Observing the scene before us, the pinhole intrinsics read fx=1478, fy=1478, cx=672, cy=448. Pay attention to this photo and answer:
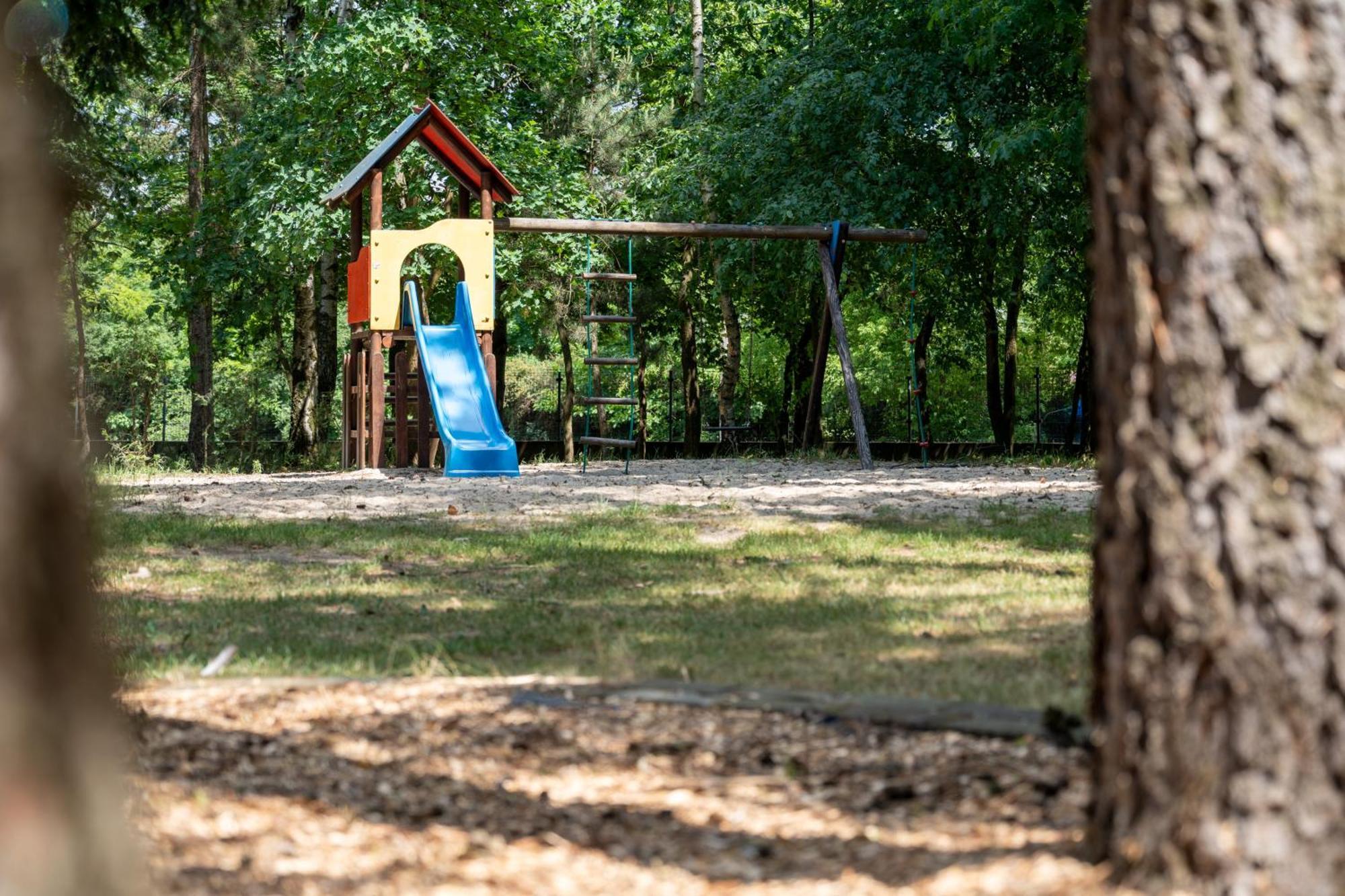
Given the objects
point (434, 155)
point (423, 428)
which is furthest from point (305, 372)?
point (423, 428)

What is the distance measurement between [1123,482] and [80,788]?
1.58 m

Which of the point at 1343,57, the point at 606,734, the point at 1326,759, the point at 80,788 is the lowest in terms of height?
the point at 606,734

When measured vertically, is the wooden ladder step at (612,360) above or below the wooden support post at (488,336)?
below

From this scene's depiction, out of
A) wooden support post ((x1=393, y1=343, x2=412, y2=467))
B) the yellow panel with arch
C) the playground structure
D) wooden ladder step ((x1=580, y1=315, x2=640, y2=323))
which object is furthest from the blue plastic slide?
wooden ladder step ((x1=580, y1=315, x2=640, y2=323))

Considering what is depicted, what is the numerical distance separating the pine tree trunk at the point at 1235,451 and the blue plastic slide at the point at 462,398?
11.9 m

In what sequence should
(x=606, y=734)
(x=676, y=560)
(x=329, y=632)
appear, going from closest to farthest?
1. (x=606, y=734)
2. (x=329, y=632)
3. (x=676, y=560)

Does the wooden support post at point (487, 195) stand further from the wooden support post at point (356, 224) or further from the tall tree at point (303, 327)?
the tall tree at point (303, 327)

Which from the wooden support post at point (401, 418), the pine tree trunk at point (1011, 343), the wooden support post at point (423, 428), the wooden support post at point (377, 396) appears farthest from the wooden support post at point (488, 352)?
the pine tree trunk at point (1011, 343)

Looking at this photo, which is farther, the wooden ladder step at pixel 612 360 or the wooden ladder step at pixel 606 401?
the wooden ladder step at pixel 612 360

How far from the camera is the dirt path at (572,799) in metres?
2.51

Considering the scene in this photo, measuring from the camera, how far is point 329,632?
534cm

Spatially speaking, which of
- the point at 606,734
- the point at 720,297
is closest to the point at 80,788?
the point at 606,734

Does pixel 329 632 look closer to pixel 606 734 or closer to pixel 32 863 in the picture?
pixel 606 734

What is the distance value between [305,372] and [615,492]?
46.9 ft
